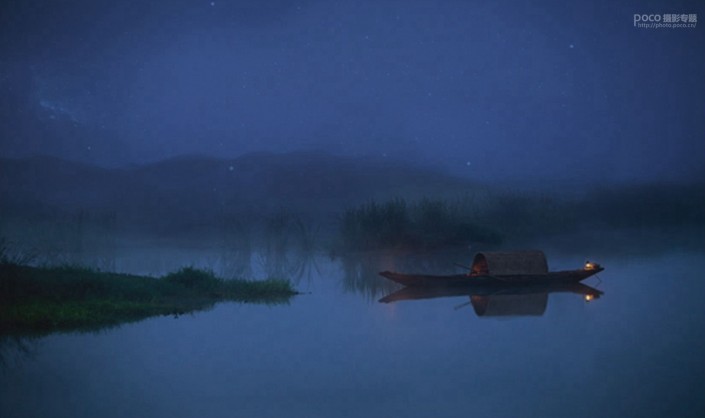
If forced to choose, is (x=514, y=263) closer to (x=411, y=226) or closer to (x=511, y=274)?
(x=511, y=274)

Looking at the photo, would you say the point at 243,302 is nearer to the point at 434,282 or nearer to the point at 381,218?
the point at 434,282

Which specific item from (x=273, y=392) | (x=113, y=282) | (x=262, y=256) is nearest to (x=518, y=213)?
(x=262, y=256)

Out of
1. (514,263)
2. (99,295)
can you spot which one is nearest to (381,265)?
(514,263)

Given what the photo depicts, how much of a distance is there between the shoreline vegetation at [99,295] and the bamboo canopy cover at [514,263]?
335cm

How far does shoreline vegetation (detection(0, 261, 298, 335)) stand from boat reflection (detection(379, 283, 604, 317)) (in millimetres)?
2111

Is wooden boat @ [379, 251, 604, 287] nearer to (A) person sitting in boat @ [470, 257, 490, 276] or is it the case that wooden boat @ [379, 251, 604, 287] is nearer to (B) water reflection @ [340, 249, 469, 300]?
(A) person sitting in boat @ [470, 257, 490, 276]

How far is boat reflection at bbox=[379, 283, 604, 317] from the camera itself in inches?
375

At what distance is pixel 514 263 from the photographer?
429 inches

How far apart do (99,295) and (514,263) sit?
655 centimetres

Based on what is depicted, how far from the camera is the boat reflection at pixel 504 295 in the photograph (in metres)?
9.52

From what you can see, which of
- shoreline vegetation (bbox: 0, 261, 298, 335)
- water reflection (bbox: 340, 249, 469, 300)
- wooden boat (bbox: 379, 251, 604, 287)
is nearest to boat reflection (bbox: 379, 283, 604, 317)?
wooden boat (bbox: 379, 251, 604, 287)

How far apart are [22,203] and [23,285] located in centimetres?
1452

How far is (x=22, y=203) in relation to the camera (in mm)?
21125

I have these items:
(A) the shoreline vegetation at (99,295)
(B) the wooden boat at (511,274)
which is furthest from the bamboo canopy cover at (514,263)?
(A) the shoreline vegetation at (99,295)
